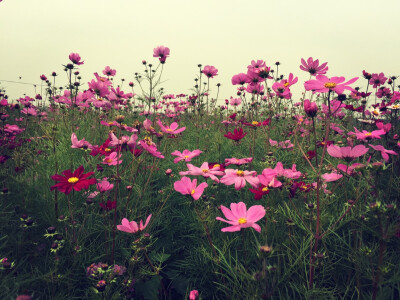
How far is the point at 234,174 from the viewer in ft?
2.86

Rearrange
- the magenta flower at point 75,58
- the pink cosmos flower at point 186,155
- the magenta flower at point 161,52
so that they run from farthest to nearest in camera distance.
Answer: the magenta flower at point 161,52, the magenta flower at point 75,58, the pink cosmos flower at point 186,155

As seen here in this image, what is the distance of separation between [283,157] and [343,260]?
37.2 inches

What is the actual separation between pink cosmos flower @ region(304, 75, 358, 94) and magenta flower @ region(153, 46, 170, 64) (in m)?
1.75

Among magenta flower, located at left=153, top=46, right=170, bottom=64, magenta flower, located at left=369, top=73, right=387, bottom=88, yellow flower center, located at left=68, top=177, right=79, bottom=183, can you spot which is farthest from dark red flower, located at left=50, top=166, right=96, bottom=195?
magenta flower, located at left=369, top=73, right=387, bottom=88

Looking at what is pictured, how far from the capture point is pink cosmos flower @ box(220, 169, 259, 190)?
815mm

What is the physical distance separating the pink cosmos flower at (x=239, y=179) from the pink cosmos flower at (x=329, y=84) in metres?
0.33

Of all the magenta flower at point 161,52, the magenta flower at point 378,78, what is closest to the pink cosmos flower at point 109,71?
the magenta flower at point 161,52

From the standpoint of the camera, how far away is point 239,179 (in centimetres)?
83

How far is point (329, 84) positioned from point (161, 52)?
1.84 metres

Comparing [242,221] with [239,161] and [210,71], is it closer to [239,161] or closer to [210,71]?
[239,161]

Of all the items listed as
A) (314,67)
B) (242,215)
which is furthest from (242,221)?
(314,67)

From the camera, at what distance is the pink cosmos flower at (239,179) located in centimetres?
82

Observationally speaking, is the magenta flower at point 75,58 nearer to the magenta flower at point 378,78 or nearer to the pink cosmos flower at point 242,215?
the pink cosmos flower at point 242,215

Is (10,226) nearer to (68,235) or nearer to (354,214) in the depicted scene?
(68,235)
